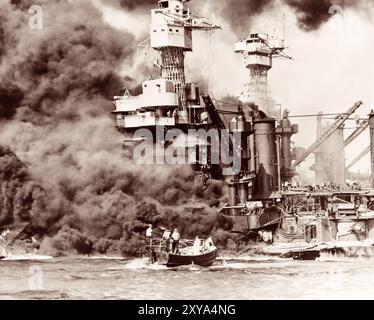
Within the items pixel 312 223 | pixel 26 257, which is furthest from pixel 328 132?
pixel 26 257

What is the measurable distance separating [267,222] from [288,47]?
15.7 ft

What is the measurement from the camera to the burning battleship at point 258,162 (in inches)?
754

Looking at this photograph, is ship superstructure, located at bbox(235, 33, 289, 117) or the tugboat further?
ship superstructure, located at bbox(235, 33, 289, 117)

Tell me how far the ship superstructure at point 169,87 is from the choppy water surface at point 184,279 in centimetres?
396

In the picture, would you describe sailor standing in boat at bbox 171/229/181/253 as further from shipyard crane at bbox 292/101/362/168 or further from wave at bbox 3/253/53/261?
shipyard crane at bbox 292/101/362/168

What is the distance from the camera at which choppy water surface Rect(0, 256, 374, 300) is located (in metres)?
14.3

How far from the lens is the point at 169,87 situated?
63.4ft

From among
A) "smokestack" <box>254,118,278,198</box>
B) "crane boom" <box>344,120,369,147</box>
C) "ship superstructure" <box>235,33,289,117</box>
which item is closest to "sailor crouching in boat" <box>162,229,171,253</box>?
"smokestack" <box>254,118,278,198</box>

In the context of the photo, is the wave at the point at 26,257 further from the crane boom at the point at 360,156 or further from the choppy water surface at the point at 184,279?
the crane boom at the point at 360,156

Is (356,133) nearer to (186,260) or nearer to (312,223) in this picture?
(312,223)

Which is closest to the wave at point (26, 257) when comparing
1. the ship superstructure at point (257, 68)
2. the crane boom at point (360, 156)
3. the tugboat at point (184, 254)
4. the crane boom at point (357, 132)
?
the tugboat at point (184, 254)

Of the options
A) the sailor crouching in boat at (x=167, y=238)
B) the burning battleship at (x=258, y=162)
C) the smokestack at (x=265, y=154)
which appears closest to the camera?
the sailor crouching in boat at (x=167, y=238)

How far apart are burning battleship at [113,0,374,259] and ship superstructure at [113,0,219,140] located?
0.09 ft

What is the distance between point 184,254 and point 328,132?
7.12 metres
